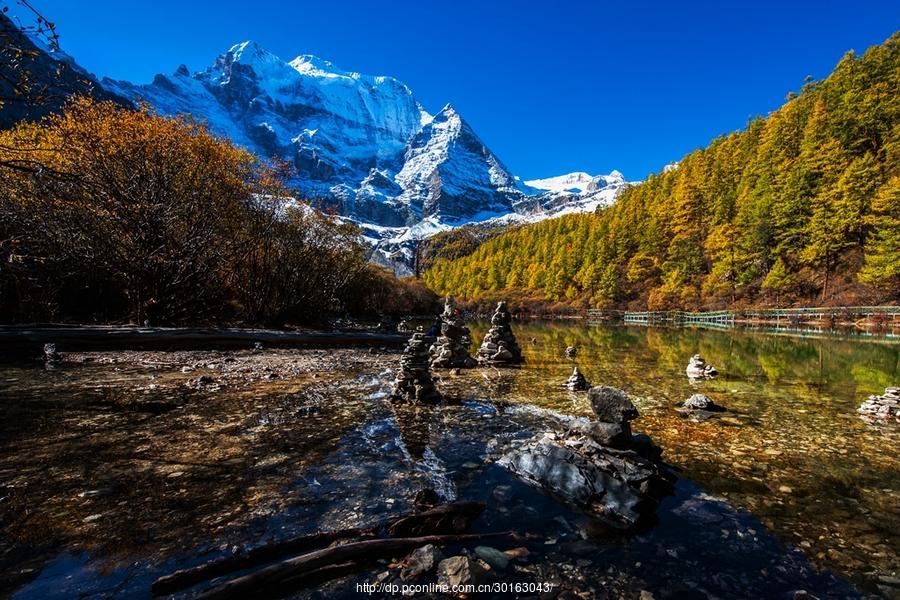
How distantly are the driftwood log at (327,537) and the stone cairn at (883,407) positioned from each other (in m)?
10.5

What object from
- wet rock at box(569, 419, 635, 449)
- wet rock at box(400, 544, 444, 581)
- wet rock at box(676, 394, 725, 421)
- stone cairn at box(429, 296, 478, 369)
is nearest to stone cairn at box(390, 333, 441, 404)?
wet rock at box(569, 419, 635, 449)

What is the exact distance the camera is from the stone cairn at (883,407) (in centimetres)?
934

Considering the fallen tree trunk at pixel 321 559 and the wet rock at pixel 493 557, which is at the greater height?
the fallen tree trunk at pixel 321 559

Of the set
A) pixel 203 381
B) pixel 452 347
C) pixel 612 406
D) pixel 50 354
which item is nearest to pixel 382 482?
pixel 612 406

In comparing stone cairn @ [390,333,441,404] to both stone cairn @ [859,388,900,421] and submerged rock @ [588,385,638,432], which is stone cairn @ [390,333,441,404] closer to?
submerged rock @ [588,385,638,432]

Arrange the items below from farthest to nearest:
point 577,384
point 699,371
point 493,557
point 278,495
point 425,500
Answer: point 699,371, point 577,384, point 278,495, point 425,500, point 493,557

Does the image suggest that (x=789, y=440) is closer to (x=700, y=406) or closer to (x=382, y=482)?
(x=700, y=406)

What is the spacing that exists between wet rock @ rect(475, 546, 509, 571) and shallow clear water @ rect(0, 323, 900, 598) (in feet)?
0.57

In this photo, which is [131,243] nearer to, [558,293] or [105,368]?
[105,368]

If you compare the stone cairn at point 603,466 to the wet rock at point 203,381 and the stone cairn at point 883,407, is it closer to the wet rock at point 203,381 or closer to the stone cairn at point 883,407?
the stone cairn at point 883,407

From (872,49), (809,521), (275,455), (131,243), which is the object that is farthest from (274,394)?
(872,49)

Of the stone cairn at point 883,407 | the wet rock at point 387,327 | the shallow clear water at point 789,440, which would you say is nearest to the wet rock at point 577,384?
the shallow clear water at point 789,440

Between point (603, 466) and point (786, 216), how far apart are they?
2612 inches

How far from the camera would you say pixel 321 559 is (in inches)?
148
